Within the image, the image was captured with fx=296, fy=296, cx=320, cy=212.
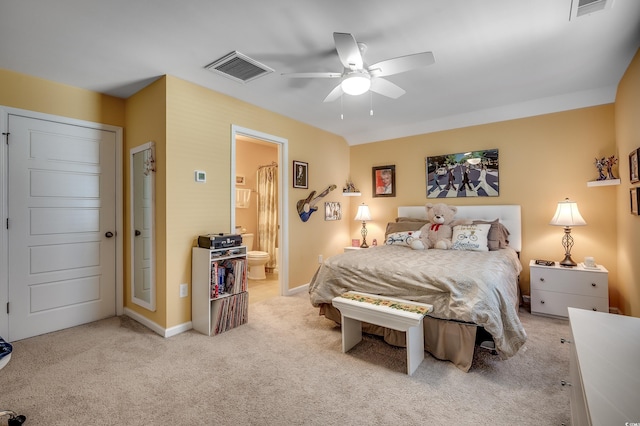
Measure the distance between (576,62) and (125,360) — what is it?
468 centimetres

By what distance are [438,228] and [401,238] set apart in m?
0.48

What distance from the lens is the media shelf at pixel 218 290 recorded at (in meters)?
2.86

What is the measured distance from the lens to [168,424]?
5.45ft

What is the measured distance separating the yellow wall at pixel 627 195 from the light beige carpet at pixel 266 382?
0.72 m

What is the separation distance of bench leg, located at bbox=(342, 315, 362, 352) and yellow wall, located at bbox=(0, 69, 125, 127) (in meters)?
3.32

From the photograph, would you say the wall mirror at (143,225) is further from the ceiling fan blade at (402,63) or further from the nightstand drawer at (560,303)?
the nightstand drawer at (560,303)

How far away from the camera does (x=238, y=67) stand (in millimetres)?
2680

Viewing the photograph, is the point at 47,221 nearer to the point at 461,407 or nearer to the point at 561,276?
the point at 461,407

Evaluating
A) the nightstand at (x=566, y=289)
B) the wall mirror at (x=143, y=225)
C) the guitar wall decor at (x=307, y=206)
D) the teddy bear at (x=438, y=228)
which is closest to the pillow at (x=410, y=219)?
the teddy bear at (x=438, y=228)

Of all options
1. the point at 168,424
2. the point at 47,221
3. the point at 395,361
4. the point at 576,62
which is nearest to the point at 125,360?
the point at 168,424

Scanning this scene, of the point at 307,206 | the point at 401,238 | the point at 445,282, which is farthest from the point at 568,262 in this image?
the point at 307,206

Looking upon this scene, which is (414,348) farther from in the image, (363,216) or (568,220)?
(363,216)

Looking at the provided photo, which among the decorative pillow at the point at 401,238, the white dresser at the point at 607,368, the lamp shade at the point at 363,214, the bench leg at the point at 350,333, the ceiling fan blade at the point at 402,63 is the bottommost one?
the bench leg at the point at 350,333

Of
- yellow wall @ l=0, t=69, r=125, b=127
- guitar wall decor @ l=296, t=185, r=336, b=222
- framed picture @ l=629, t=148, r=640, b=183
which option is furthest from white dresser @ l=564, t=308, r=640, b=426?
yellow wall @ l=0, t=69, r=125, b=127
